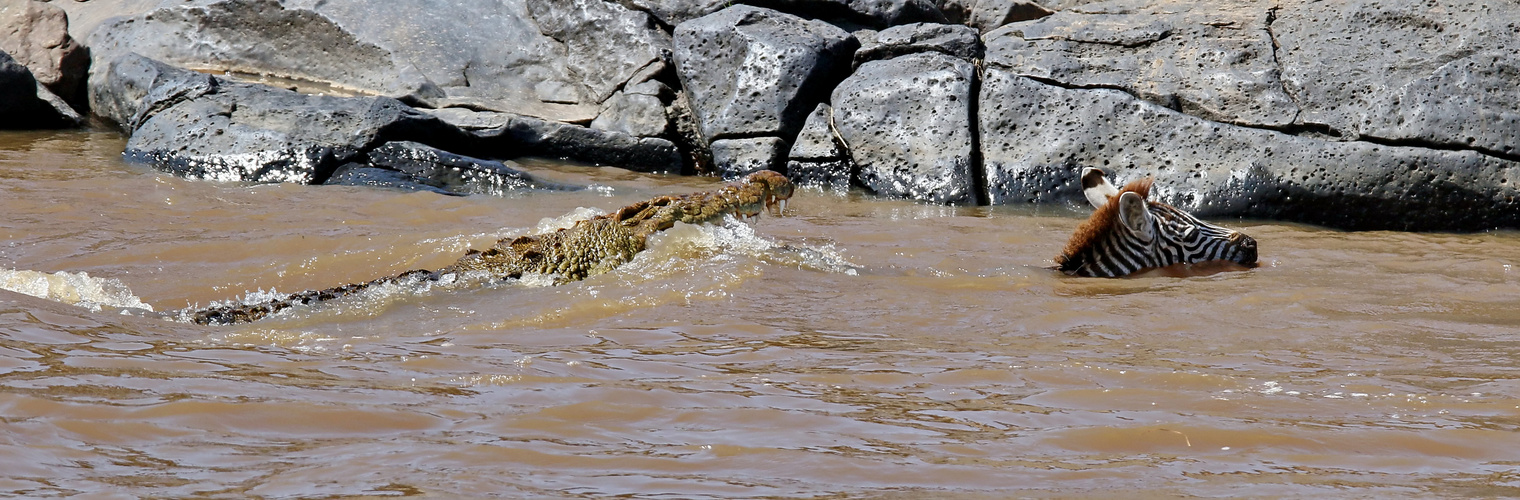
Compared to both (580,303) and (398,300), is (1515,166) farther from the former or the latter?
(398,300)

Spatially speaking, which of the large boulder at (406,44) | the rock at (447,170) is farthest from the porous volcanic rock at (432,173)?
the large boulder at (406,44)

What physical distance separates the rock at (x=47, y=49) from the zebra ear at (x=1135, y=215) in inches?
408

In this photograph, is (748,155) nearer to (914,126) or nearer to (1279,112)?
(914,126)

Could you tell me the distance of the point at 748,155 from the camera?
10.6 m

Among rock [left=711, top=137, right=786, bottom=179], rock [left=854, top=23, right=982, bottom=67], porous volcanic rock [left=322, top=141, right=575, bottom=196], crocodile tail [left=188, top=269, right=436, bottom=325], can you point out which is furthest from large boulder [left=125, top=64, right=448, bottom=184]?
crocodile tail [left=188, top=269, right=436, bottom=325]

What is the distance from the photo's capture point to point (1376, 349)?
159 inches

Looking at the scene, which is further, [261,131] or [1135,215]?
[261,131]

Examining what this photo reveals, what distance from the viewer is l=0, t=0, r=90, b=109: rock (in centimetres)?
1212

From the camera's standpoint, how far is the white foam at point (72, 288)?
4.94 m

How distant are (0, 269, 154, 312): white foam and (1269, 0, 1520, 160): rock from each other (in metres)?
7.59

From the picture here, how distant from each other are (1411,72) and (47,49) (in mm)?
11504

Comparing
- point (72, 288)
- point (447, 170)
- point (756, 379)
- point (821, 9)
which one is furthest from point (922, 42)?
point (756, 379)

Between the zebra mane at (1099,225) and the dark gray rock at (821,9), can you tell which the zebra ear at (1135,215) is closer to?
the zebra mane at (1099,225)

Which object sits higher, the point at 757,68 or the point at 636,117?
the point at 757,68
